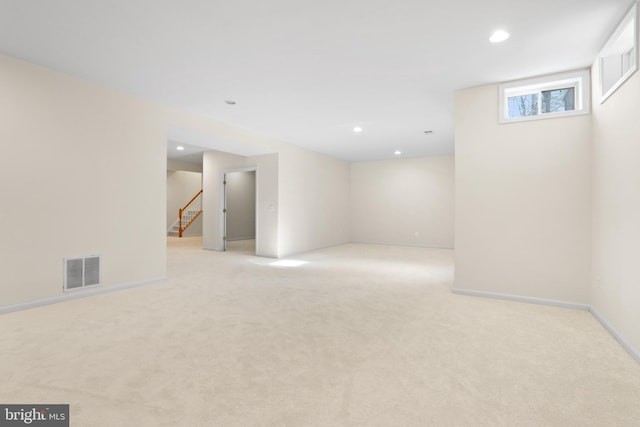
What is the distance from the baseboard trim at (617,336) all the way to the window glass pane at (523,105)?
2480 millimetres

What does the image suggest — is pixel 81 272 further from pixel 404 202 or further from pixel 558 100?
pixel 404 202

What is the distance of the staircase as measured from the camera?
13.1 m

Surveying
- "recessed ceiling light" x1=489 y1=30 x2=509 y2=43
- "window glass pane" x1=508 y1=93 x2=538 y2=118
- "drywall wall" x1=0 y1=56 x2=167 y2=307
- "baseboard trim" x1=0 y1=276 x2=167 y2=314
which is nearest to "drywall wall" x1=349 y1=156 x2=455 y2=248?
"window glass pane" x1=508 y1=93 x2=538 y2=118

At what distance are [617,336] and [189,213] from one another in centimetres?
1359

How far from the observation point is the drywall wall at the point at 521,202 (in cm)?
376

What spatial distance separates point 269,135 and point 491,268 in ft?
16.9

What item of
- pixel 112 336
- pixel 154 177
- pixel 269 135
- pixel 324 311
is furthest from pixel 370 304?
pixel 269 135

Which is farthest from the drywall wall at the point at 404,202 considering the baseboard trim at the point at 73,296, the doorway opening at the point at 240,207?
the baseboard trim at the point at 73,296

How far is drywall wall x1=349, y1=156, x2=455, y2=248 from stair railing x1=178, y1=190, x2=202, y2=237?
22.3ft

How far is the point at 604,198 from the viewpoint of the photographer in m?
3.27

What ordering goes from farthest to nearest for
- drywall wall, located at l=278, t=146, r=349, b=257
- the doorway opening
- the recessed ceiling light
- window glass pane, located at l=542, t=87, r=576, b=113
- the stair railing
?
the stair railing < the doorway opening < drywall wall, located at l=278, t=146, r=349, b=257 < window glass pane, located at l=542, t=87, r=576, b=113 < the recessed ceiling light

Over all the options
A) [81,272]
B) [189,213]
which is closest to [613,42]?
[81,272]

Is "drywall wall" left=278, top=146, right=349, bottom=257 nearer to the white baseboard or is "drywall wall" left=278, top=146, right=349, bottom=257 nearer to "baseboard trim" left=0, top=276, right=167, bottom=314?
"baseboard trim" left=0, top=276, right=167, bottom=314

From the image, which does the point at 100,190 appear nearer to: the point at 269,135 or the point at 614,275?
the point at 269,135
